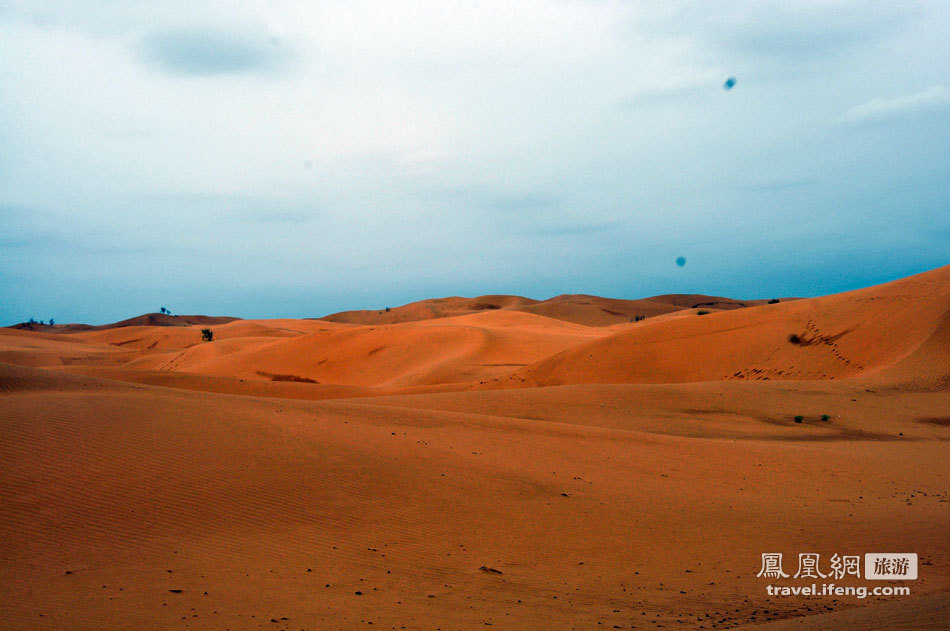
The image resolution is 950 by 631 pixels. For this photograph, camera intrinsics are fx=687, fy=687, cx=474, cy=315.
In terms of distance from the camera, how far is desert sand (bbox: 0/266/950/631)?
5.66 metres

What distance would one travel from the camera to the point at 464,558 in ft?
22.9

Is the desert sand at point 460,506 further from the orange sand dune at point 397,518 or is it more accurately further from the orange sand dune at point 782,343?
the orange sand dune at point 782,343

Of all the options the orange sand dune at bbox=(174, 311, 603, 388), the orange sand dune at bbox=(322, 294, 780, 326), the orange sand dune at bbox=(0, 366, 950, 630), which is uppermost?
the orange sand dune at bbox=(322, 294, 780, 326)

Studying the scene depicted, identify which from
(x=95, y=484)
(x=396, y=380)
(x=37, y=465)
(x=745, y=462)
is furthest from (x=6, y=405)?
(x=396, y=380)

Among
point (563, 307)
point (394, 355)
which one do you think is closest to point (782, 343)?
point (394, 355)

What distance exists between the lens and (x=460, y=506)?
8438 mm

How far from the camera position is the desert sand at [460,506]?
566 centimetres

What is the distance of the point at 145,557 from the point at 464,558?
3047 mm

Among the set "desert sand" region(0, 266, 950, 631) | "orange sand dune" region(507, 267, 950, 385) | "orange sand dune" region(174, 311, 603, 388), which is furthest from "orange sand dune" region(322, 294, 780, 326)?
"desert sand" region(0, 266, 950, 631)

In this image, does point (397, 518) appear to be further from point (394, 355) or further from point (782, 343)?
point (394, 355)

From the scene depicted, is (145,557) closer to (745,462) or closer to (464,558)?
(464,558)

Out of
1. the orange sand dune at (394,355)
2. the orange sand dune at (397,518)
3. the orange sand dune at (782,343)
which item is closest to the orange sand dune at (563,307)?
the orange sand dune at (394,355)

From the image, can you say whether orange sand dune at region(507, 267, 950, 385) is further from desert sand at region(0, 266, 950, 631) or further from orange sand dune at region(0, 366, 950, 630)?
orange sand dune at region(0, 366, 950, 630)

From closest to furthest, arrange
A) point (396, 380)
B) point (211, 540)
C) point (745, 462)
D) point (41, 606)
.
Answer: point (41, 606) < point (211, 540) < point (745, 462) < point (396, 380)
